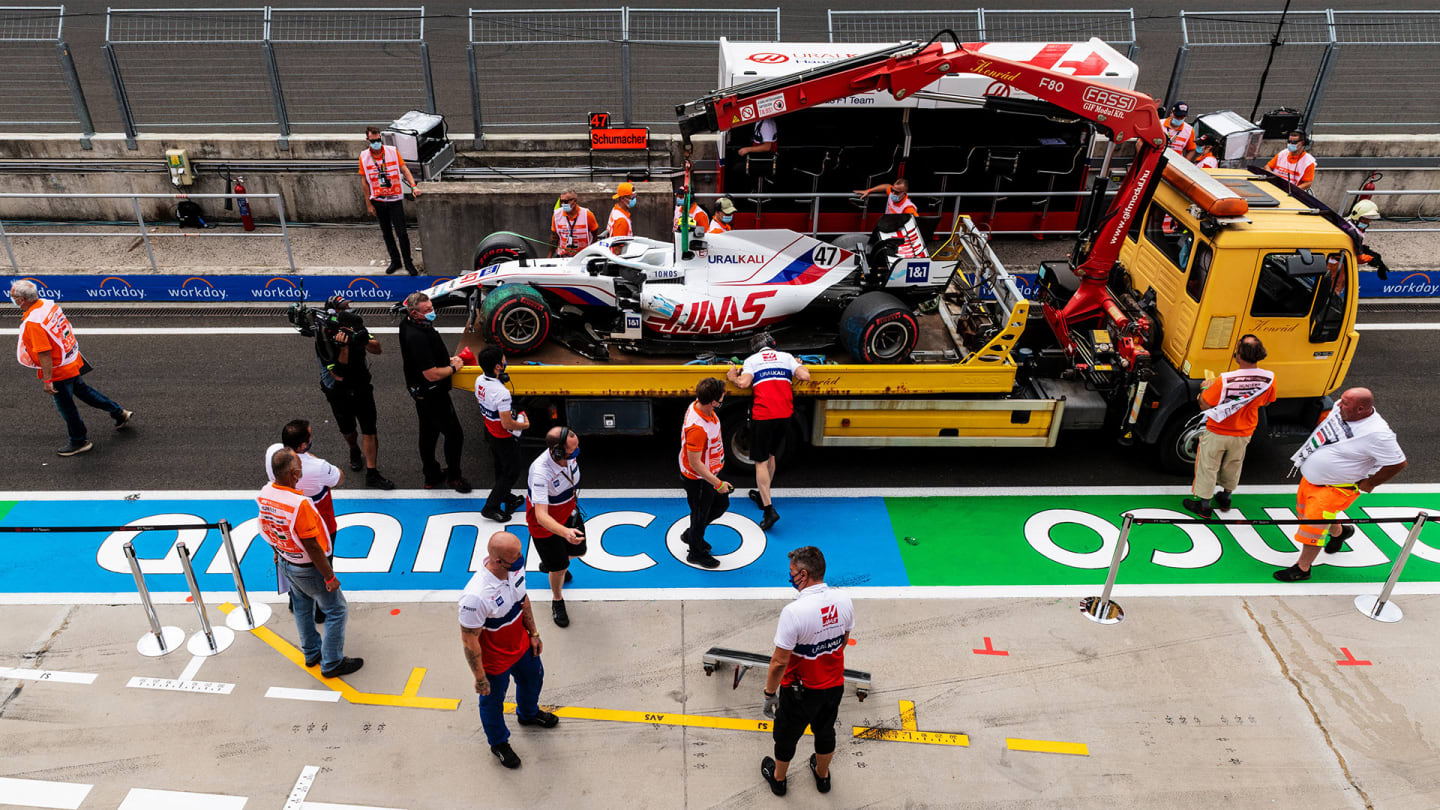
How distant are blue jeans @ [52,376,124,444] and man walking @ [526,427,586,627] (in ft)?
17.6

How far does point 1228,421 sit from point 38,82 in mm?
20538

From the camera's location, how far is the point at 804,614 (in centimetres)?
498

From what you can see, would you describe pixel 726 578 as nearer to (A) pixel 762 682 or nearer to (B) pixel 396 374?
(A) pixel 762 682

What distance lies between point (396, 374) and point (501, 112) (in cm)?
710

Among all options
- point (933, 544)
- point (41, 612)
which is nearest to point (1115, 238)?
point (933, 544)

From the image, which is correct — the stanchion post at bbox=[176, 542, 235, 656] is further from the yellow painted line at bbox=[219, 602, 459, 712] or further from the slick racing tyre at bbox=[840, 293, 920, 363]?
the slick racing tyre at bbox=[840, 293, 920, 363]

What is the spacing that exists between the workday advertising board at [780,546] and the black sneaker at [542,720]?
1.45m

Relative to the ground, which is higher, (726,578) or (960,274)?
(960,274)

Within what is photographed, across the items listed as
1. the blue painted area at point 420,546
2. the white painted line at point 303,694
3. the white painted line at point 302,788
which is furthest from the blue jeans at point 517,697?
the blue painted area at point 420,546

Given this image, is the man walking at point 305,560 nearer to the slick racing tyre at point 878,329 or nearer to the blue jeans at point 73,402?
the blue jeans at point 73,402

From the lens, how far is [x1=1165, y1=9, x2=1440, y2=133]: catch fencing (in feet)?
58.1

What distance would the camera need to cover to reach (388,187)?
12.2 metres

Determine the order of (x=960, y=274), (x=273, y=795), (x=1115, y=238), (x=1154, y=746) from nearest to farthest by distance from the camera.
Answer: (x=273, y=795) < (x=1154, y=746) < (x=1115, y=238) < (x=960, y=274)

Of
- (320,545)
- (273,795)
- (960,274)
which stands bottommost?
(273,795)
